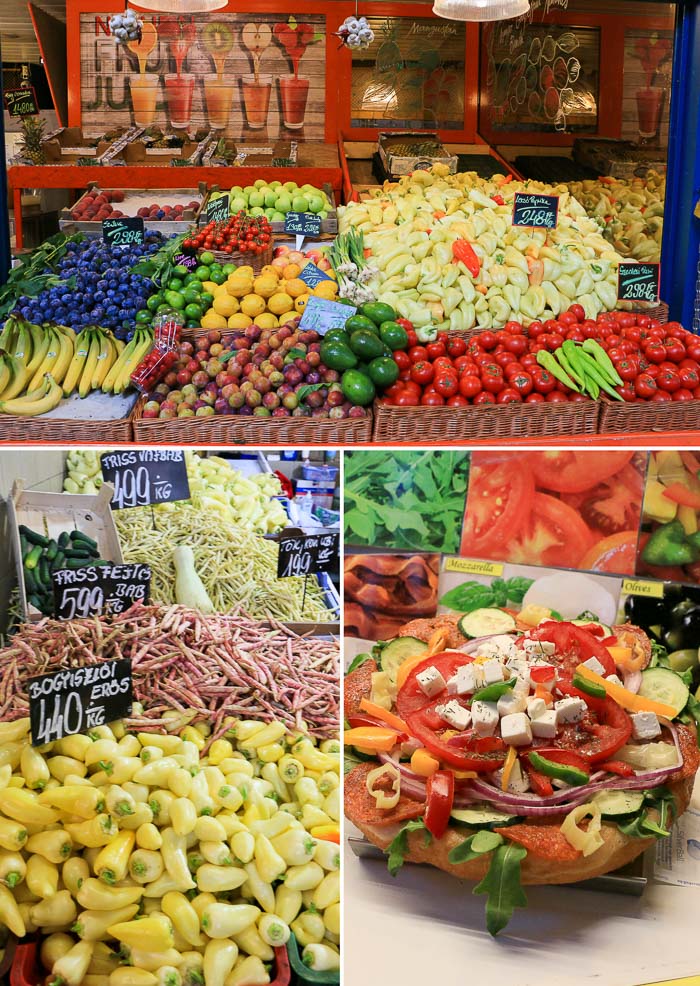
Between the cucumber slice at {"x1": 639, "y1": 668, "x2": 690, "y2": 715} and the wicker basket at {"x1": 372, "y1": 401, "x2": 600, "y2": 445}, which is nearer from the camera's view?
the cucumber slice at {"x1": 639, "y1": 668, "x2": 690, "y2": 715}

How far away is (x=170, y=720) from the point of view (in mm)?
1935

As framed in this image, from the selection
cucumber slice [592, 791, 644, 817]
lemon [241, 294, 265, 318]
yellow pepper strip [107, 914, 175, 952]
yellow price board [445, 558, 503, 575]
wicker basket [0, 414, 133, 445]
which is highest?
lemon [241, 294, 265, 318]

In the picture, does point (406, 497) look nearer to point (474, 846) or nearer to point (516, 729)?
point (516, 729)

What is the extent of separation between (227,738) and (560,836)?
2.22ft

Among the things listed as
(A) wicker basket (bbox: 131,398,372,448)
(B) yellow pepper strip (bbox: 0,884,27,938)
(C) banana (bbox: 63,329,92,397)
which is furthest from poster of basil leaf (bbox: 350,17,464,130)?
(B) yellow pepper strip (bbox: 0,884,27,938)

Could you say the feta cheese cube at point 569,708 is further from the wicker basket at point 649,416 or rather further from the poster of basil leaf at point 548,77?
the poster of basil leaf at point 548,77


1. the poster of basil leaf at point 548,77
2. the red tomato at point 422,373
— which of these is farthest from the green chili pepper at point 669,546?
the poster of basil leaf at point 548,77

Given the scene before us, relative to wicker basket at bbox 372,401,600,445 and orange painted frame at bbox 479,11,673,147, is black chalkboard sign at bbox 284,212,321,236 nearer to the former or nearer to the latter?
wicker basket at bbox 372,401,600,445

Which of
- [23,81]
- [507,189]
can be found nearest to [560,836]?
[507,189]

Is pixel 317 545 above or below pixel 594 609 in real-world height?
above

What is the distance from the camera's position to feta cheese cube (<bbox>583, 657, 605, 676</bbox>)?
1.91 metres

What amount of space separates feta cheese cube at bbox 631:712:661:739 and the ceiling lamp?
A: 12.4 feet

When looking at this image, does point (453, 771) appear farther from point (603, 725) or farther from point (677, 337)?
point (677, 337)

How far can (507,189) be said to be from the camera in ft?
18.7
